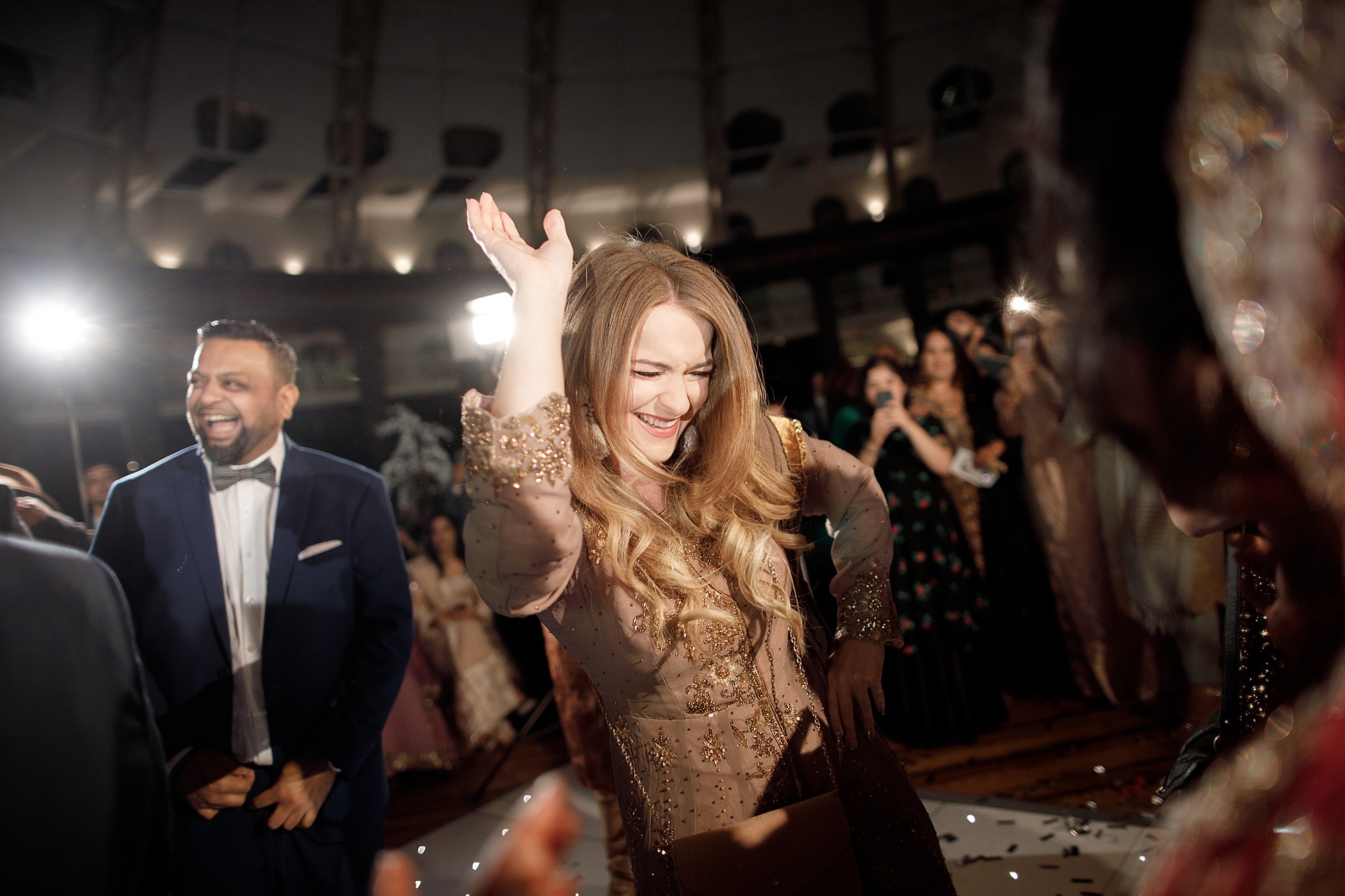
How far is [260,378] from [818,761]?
1.25 m

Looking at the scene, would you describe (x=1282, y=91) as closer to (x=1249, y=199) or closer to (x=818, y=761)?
(x=1249, y=199)

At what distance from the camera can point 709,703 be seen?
1.11 m

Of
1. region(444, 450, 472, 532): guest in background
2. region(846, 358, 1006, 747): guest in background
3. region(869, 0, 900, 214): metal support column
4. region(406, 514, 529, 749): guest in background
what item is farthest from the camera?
region(846, 358, 1006, 747): guest in background

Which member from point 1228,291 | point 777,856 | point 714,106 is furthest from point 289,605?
point 714,106

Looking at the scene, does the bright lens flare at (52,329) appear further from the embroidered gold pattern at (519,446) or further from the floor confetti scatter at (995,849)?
the floor confetti scatter at (995,849)

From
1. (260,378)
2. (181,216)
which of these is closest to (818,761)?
(260,378)

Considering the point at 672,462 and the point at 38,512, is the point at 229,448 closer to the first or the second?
the point at 38,512

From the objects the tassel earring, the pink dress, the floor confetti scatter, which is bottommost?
the floor confetti scatter

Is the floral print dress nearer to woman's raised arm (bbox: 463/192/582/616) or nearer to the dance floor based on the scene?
the dance floor

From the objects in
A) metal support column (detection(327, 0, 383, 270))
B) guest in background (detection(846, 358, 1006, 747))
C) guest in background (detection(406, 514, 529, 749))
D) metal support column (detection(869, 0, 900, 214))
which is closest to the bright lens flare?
metal support column (detection(327, 0, 383, 270))

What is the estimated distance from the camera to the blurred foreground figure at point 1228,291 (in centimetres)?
42

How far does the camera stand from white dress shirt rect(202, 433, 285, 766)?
1146 millimetres

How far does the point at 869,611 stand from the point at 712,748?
0.41 m

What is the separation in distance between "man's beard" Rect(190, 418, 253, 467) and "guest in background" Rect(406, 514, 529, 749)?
0.85 m
